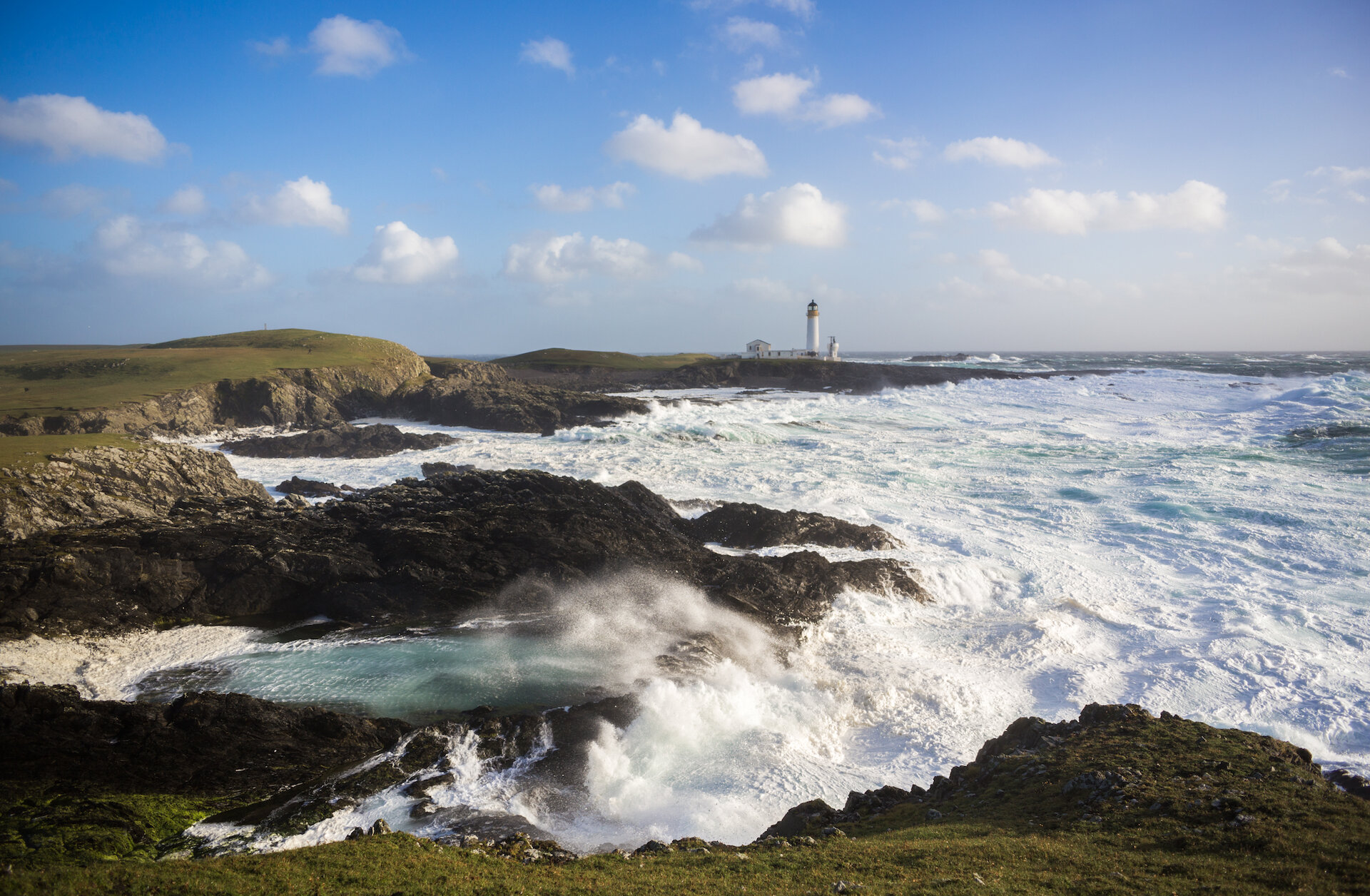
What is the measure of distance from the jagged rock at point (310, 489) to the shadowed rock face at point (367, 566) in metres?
3.61

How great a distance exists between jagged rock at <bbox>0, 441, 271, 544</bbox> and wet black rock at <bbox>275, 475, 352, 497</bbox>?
1361 mm

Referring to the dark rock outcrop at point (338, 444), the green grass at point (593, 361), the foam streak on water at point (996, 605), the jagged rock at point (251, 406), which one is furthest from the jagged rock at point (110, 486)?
the green grass at point (593, 361)

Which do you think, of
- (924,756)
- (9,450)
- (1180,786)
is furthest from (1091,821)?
(9,450)

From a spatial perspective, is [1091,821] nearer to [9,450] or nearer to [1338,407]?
[9,450]

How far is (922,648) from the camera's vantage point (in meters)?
12.3

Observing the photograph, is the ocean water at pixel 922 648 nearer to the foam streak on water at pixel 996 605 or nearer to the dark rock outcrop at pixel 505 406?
the foam streak on water at pixel 996 605

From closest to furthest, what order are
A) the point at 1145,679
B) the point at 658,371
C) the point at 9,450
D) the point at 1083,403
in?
the point at 1145,679
the point at 9,450
the point at 1083,403
the point at 658,371

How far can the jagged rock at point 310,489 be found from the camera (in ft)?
68.3

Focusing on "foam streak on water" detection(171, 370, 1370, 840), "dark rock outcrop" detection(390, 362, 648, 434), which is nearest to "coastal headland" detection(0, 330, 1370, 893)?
"foam streak on water" detection(171, 370, 1370, 840)

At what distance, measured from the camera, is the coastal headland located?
5.62 metres

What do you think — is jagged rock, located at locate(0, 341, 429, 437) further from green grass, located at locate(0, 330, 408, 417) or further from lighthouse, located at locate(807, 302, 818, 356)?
lighthouse, located at locate(807, 302, 818, 356)

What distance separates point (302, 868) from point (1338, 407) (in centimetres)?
5772

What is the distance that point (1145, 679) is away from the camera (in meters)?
11.2

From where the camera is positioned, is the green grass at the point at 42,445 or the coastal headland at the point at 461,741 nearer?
the coastal headland at the point at 461,741
